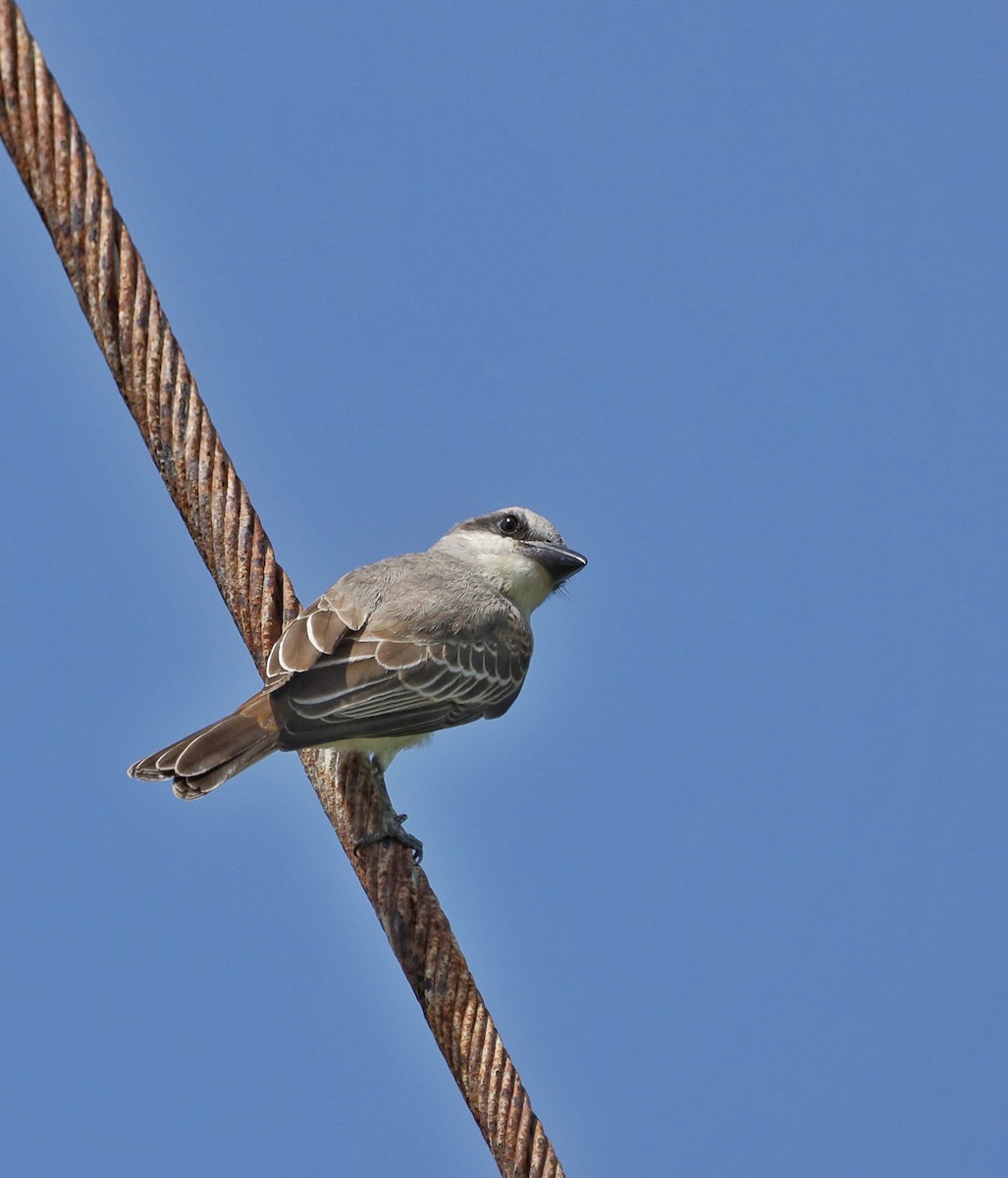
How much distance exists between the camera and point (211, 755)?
4.87m

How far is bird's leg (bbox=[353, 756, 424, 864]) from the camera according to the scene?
4.59m

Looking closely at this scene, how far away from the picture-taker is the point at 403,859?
173 inches

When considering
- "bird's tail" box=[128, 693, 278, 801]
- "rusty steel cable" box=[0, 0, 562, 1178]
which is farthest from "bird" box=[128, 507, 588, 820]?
"rusty steel cable" box=[0, 0, 562, 1178]

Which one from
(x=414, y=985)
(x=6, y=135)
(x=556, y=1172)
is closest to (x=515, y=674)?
(x=414, y=985)

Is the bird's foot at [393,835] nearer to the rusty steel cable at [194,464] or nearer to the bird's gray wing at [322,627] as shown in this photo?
the rusty steel cable at [194,464]

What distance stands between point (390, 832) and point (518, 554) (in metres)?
2.50

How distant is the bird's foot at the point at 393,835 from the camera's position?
459cm

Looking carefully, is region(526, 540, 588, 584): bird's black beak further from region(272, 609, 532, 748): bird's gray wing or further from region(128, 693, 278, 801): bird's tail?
region(128, 693, 278, 801): bird's tail

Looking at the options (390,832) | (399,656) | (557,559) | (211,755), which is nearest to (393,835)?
(390,832)

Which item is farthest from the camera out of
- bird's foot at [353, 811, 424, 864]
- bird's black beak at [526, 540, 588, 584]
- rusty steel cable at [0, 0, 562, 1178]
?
bird's black beak at [526, 540, 588, 584]

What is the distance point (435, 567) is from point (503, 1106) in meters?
2.99

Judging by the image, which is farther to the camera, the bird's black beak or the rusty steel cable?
the bird's black beak

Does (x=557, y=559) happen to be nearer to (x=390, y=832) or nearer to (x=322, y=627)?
(x=322, y=627)

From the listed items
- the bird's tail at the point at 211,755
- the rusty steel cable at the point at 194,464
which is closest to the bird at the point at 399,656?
the bird's tail at the point at 211,755
